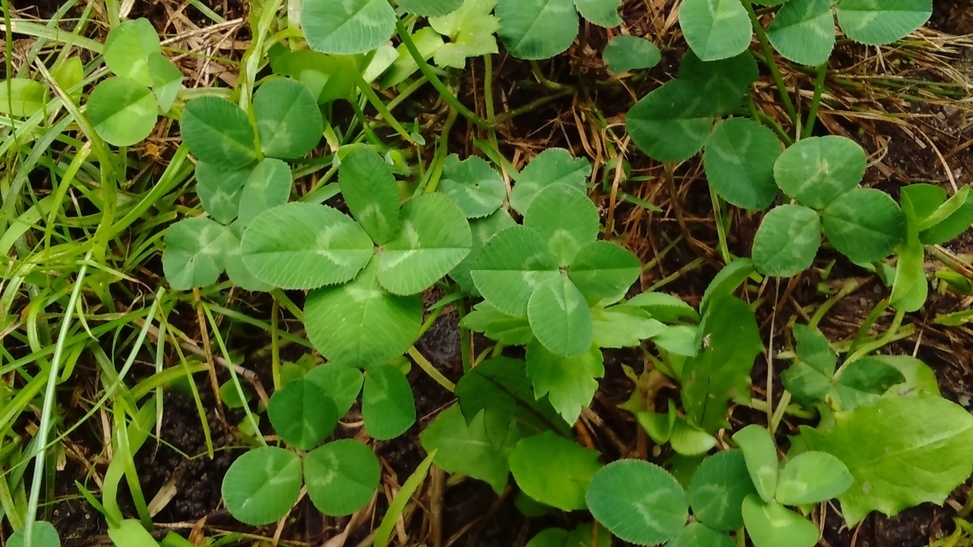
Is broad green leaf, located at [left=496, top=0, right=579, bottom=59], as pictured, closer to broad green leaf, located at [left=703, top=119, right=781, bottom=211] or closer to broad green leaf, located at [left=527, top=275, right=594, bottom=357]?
broad green leaf, located at [left=703, top=119, right=781, bottom=211]

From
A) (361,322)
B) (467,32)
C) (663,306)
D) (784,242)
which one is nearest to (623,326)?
(663,306)

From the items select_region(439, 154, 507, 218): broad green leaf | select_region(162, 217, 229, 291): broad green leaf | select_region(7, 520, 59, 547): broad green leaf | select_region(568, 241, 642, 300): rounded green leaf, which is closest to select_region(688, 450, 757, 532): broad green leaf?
select_region(568, 241, 642, 300): rounded green leaf

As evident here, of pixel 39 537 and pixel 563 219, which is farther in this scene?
pixel 39 537

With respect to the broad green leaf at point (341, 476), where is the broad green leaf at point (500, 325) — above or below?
above

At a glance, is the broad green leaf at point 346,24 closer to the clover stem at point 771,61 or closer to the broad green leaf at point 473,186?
the broad green leaf at point 473,186

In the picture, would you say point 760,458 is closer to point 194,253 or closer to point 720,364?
point 720,364

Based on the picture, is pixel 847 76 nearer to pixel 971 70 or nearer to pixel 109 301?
pixel 971 70

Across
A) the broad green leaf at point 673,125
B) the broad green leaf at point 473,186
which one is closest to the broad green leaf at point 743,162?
the broad green leaf at point 673,125
